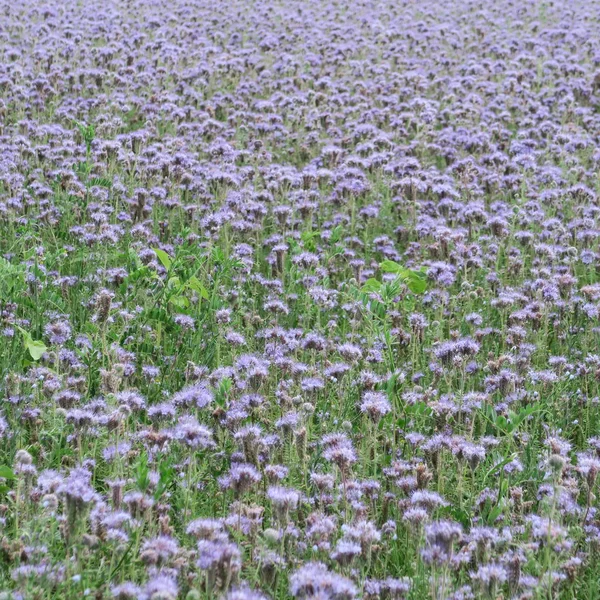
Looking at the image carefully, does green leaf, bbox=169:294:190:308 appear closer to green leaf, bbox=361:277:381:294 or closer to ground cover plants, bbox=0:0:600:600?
ground cover plants, bbox=0:0:600:600

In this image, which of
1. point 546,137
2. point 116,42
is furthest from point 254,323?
point 116,42

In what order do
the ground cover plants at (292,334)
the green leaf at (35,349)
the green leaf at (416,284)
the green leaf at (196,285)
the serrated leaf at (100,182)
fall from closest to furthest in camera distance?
the ground cover plants at (292,334), the green leaf at (35,349), the green leaf at (196,285), the green leaf at (416,284), the serrated leaf at (100,182)

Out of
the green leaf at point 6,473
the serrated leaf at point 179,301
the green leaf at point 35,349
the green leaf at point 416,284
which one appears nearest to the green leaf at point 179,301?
the serrated leaf at point 179,301

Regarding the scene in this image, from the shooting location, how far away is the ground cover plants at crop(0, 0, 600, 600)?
Answer: 10.3 ft

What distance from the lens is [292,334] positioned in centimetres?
506

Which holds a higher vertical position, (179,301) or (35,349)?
(35,349)

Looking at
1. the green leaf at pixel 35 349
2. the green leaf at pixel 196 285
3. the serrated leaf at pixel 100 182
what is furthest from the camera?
the serrated leaf at pixel 100 182

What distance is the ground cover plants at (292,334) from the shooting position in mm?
3129

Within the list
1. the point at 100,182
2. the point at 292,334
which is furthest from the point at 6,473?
the point at 100,182

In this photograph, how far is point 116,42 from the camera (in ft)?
36.3

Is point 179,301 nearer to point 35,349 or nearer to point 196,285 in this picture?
point 196,285

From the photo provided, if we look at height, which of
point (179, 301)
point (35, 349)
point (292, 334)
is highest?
point (35, 349)

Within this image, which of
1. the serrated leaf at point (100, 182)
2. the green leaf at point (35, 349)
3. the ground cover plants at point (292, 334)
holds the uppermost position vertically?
the serrated leaf at point (100, 182)

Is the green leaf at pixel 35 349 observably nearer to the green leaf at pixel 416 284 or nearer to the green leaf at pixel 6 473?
the green leaf at pixel 6 473
